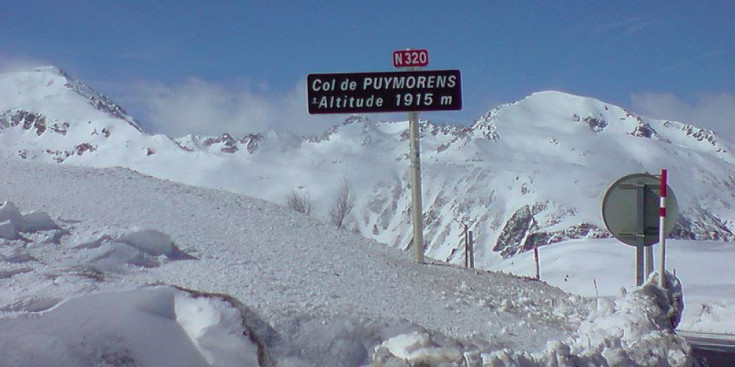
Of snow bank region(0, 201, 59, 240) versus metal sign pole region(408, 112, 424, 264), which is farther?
metal sign pole region(408, 112, 424, 264)

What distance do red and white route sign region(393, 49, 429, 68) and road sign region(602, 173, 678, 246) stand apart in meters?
3.21

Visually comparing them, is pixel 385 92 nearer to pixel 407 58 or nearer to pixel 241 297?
pixel 407 58

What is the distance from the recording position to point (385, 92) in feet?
36.0

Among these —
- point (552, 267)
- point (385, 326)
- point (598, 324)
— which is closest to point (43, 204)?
point (385, 326)

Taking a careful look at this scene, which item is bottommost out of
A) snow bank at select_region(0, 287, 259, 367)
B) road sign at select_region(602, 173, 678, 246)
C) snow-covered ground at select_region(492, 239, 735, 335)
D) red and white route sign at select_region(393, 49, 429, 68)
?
snow-covered ground at select_region(492, 239, 735, 335)

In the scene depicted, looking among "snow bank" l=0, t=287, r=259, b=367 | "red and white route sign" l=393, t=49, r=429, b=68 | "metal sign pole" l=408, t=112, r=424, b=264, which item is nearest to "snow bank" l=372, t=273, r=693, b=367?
"snow bank" l=0, t=287, r=259, b=367

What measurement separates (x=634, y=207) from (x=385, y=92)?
3.54 meters

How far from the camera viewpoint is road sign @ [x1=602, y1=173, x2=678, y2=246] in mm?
9203

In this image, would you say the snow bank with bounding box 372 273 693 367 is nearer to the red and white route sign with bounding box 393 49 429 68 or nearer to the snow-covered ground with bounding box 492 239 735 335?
the red and white route sign with bounding box 393 49 429 68

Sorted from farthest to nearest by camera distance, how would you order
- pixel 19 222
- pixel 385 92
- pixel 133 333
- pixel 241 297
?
pixel 385 92, pixel 19 222, pixel 241 297, pixel 133 333

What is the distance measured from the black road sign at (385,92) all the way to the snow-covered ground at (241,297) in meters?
1.70

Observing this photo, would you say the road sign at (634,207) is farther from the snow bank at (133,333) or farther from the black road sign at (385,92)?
the snow bank at (133,333)

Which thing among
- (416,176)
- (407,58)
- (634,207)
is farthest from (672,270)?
(634,207)

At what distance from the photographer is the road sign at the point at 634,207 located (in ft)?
30.2
